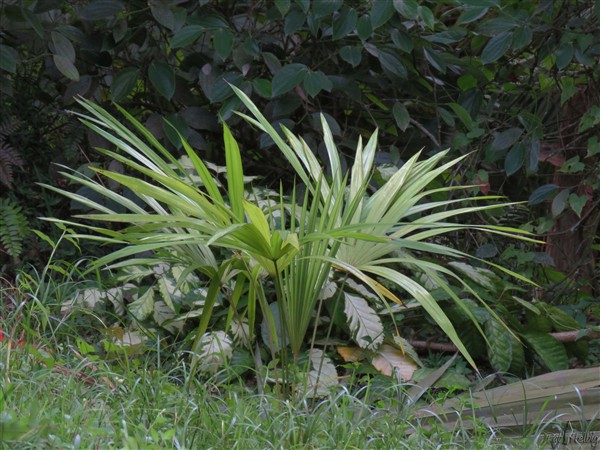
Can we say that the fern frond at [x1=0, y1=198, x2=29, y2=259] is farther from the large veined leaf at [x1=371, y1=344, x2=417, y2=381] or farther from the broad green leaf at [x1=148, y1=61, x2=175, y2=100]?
the large veined leaf at [x1=371, y1=344, x2=417, y2=381]

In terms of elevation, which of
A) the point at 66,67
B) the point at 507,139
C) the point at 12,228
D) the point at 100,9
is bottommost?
the point at 12,228

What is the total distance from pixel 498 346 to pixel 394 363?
18.8 inches

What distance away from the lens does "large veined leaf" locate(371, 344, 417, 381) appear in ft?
11.1

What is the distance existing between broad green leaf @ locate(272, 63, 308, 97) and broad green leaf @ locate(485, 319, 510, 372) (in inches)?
54.7

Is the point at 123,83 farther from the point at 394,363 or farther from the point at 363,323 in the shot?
the point at 394,363

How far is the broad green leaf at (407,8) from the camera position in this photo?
3.74m

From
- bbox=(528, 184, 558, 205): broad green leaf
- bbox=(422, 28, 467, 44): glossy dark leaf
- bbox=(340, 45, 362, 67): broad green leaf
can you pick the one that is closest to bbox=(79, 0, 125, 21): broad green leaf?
bbox=(340, 45, 362, 67): broad green leaf

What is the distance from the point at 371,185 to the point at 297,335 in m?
1.75

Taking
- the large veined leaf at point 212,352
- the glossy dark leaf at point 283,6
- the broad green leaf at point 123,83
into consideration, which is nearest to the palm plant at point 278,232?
the large veined leaf at point 212,352

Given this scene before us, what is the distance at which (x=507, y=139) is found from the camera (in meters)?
4.20

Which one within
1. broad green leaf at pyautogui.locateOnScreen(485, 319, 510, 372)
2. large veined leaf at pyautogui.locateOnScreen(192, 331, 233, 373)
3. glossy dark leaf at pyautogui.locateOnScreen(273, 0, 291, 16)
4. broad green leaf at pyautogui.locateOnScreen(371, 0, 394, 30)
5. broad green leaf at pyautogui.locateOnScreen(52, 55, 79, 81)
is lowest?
broad green leaf at pyautogui.locateOnScreen(485, 319, 510, 372)

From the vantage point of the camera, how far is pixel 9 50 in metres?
3.87

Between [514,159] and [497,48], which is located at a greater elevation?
[497,48]

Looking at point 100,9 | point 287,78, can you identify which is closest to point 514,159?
point 287,78
